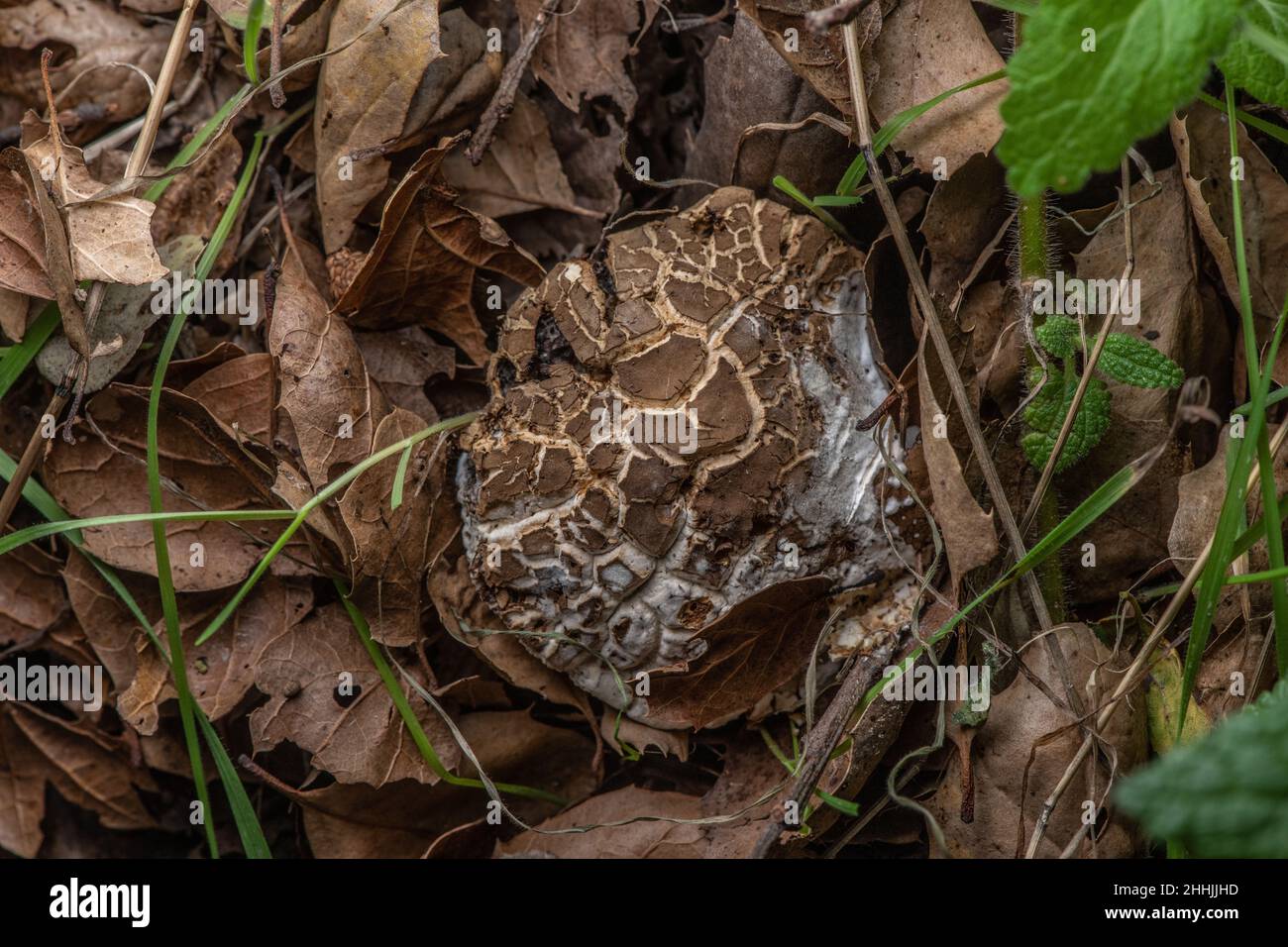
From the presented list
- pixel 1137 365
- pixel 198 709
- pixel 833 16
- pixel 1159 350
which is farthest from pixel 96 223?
pixel 1159 350

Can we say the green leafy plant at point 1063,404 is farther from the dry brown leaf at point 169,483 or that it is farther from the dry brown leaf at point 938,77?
the dry brown leaf at point 169,483

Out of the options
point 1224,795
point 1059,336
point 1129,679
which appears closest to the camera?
point 1224,795

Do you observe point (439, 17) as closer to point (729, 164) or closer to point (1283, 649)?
point (729, 164)

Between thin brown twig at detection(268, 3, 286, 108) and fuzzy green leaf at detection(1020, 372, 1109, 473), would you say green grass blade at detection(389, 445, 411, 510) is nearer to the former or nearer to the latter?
thin brown twig at detection(268, 3, 286, 108)

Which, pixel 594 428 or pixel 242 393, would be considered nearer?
pixel 594 428

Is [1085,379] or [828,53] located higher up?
[828,53]

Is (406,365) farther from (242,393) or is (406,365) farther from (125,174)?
(125,174)

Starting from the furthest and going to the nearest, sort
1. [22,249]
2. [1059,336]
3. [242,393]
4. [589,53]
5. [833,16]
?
[589,53] < [242,393] < [22,249] < [1059,336] < [833,16]

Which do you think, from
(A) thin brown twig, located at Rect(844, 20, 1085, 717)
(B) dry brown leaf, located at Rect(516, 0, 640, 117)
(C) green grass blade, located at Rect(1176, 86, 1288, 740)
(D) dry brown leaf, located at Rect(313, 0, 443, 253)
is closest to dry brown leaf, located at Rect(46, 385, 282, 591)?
(D) dry brown leaf, located at Rect(313, 0, 443, 253)
